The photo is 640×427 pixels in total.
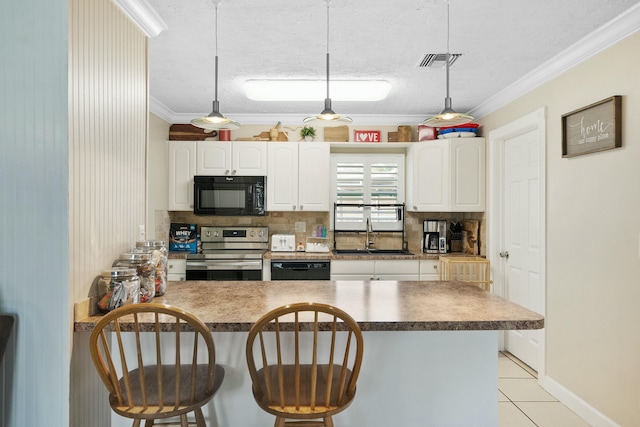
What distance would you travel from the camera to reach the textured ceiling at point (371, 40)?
2.14 m

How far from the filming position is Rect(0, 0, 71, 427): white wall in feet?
5.33

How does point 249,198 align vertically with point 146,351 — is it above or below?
above

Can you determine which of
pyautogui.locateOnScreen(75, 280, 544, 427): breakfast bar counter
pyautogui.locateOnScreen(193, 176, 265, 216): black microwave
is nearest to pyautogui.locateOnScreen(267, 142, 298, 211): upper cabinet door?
pyautogui.locateOnScreen(193, 176, 265, 216): black microwave

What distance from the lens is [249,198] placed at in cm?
418

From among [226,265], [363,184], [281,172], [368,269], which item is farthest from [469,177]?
[226,265]

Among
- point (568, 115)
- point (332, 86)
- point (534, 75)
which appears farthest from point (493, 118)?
point (332, 86)

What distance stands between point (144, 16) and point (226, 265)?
2.47 meters

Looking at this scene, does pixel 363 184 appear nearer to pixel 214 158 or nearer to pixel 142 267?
pixel 214 158

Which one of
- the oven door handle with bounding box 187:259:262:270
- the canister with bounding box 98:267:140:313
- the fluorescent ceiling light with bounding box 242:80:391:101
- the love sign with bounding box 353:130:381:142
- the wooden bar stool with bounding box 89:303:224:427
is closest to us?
the wooden bar stool with bounding box 89:303:224:427

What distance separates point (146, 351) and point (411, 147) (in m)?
3.41

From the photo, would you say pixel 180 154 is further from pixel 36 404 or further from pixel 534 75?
pixel 534 75

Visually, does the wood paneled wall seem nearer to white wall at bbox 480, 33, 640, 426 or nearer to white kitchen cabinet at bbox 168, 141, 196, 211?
white kitchen cabinet at bbox 168, 141, 196, 211

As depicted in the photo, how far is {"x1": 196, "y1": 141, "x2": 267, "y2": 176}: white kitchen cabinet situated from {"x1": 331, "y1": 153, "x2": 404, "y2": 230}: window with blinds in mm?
859

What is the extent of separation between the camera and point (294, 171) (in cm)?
430
